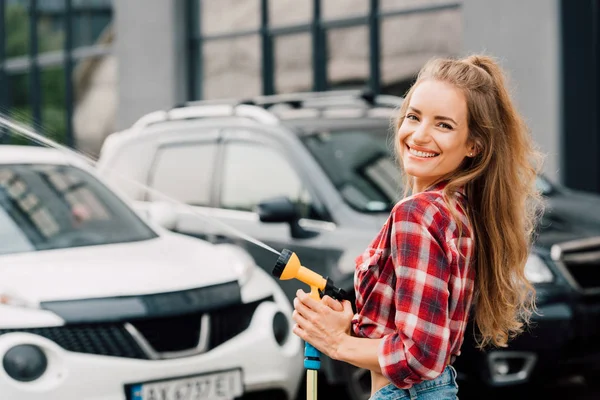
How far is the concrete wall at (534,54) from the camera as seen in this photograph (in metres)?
9.74

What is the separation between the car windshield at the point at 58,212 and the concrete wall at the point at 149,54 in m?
8.69

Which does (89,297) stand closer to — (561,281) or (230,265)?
(230,265)

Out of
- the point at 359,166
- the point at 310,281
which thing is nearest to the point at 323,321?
the point at 310,281

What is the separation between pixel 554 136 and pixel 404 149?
7.77m

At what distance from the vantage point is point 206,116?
6.39 meters

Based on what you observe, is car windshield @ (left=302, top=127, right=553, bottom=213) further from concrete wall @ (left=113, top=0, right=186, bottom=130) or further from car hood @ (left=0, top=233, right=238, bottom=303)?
concrete wall @ (left=113, top=0, right=186, bottom=130)

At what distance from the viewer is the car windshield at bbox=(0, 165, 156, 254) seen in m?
4.67

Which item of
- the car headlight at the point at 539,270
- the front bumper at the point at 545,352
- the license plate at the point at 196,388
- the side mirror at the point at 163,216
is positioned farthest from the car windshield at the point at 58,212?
the car headlight at the point at 539,270

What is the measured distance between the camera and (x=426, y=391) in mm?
2270

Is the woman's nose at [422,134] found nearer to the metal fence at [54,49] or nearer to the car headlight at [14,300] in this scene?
the car headlight at [14,300]

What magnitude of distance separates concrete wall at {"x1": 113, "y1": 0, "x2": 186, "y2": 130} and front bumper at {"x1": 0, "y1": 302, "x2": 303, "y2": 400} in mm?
9757

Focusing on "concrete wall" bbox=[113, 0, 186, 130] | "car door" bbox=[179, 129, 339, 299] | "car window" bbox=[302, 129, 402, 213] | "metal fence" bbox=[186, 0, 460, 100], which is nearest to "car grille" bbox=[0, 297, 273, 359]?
"car door" bbox=[179, 129, 339, 299]

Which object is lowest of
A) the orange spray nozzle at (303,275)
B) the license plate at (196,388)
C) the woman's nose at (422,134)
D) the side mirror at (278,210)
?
the license plate at (196,388)

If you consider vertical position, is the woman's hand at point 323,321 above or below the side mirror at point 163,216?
above
